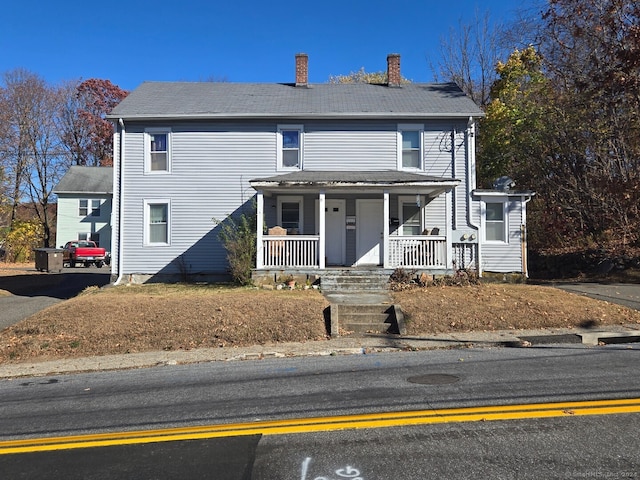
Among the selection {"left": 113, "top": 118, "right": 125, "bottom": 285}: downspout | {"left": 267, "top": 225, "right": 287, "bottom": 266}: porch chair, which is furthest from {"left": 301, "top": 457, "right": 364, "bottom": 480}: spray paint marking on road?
{"left": 113, "top": 118, "right": 125, "bottom": 285}: downspout

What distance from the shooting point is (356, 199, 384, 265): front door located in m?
16.7

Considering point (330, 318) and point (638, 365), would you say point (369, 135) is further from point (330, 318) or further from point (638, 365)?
point (638, 365)

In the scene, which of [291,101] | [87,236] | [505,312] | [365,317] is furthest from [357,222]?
[87,236]

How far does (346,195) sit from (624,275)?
10524mm

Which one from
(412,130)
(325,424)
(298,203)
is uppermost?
(412,130)

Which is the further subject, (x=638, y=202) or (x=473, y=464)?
(x=638, y=202)

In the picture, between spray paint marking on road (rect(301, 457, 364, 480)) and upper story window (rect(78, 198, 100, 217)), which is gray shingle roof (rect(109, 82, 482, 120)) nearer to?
spray paint marking on road (rect(301, 457, 364, 480))

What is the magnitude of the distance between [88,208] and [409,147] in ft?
107

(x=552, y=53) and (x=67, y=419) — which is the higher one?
(x=552, y=53)

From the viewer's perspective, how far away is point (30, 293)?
710 inches

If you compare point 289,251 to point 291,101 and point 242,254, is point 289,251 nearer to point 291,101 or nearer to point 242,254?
point 242,254

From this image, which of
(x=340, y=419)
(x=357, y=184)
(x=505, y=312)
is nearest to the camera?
(x=340, y=419)

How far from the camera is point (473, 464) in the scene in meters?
3.68

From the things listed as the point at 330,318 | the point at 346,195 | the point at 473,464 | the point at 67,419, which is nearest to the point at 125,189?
the point at 346,195
